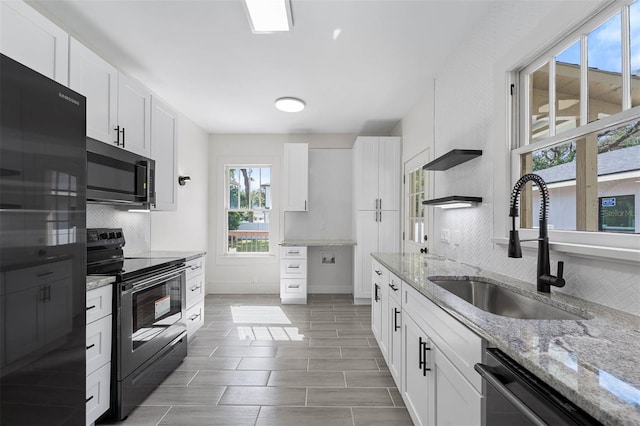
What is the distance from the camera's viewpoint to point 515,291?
152 centimetres

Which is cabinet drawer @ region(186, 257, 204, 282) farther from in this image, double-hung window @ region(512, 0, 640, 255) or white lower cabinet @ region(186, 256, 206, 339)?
double-hung window @ region(512, 0, 640, 255)

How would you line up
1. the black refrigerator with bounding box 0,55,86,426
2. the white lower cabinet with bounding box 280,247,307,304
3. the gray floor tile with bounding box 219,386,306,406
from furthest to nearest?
the white lower cabinet with bounding box 280,247,307,304 < the gray floor tile with bounding box 219,386,306,406 < the black refrigerator with bounding box 0,55,86,426

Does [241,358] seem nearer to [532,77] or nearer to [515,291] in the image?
[515,291]

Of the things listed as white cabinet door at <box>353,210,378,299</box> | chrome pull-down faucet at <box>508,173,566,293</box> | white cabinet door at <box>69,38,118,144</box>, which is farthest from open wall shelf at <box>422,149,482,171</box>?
white cabinet door at <box>69,38,118,144</box>

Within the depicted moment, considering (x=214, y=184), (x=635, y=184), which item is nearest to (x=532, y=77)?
(x=635, y=184)

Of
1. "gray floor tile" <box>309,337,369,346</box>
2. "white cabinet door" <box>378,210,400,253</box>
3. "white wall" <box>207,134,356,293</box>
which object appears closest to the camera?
"gray floor tile" <box>309,337,369,346</box>

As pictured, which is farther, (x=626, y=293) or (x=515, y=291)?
(x=515, y=291)

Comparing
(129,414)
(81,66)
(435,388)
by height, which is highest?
(81,66)

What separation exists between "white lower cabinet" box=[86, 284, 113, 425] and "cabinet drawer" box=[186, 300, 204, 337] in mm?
1037

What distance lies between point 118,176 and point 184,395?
1666 millimetres

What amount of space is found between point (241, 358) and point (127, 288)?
1265mm

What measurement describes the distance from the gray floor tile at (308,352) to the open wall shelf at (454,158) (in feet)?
6.27

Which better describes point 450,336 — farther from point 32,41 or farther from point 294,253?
point 294,253

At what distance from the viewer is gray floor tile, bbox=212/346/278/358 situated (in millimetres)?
2791
